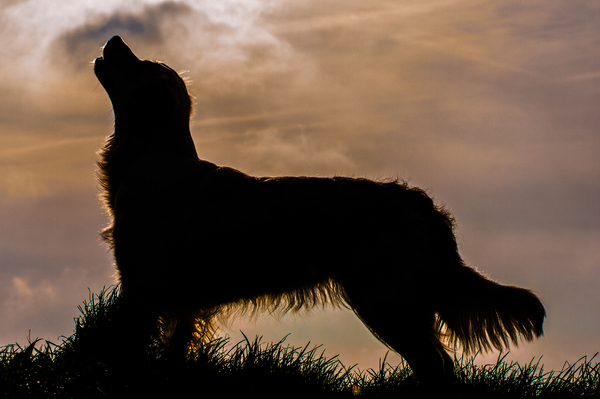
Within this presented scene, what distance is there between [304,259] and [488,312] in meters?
1.34

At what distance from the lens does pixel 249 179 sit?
407 cm

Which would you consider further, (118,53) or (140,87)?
(118,53)

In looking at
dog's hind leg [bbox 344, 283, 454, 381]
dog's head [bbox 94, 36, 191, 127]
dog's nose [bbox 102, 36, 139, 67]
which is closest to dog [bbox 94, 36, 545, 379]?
dog's hind leg [bbox 344, 283, 454, 381]

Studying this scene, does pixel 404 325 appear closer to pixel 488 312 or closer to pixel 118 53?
pixel 488 312

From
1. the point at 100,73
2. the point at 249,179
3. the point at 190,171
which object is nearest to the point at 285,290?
the point at 249,179

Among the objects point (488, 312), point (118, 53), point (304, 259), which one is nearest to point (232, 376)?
point (304, 259)

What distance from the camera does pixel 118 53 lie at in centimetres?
478

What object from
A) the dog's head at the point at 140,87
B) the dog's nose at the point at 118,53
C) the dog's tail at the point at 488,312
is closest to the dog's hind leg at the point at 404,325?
the dog's tail at the point at 488,312

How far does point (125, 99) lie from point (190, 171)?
3.03 feet

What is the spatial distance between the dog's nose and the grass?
2047 mm

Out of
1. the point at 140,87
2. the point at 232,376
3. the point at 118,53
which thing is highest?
the point at 118,53

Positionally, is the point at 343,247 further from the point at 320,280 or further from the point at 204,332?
the point at 204,332

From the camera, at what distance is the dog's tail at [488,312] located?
374 centimetres

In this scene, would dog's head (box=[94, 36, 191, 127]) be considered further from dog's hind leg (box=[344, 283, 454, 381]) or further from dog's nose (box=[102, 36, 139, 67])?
dog's hind leg (box=[344, 283, 454, 381])
